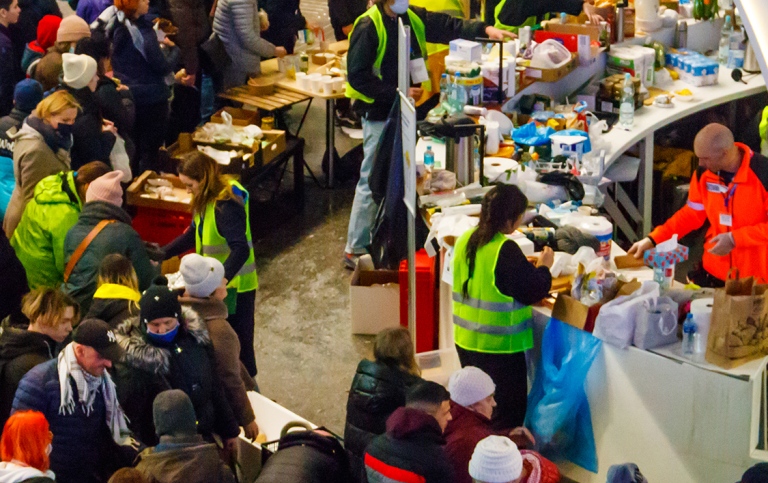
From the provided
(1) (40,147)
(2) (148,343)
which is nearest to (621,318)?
(2) (148,343)

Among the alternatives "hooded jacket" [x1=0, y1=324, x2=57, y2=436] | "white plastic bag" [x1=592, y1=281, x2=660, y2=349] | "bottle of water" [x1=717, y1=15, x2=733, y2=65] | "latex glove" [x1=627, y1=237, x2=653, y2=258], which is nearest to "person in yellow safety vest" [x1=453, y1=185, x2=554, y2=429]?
"white plastic bag" [x1=592, y1=281, x2=660, y2=349]

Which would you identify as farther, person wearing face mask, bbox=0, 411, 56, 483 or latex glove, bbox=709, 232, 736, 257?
latex glove, bbox=709, 232, 736, 257

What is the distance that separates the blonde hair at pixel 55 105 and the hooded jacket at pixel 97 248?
90 cm

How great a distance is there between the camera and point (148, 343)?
4.35 metres

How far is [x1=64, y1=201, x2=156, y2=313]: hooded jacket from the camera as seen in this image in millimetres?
5316

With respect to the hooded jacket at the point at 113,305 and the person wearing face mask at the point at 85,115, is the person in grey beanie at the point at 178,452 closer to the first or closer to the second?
the hooded jacket at the point at 113,305

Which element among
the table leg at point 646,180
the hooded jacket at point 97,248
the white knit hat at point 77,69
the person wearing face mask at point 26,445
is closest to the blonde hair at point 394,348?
the person wearing face mask at point 26,445

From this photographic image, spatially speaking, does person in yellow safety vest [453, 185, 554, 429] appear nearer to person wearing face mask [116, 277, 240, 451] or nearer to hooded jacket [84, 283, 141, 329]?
person wearing face mask [116, 277, 240, 451]

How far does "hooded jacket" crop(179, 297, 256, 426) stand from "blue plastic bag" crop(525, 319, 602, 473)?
1.29 m

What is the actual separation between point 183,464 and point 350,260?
378 centimetres

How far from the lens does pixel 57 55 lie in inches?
273

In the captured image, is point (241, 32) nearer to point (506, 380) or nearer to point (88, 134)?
point (88, 134)

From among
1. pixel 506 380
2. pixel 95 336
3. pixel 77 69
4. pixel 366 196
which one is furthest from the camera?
pixel 366 196

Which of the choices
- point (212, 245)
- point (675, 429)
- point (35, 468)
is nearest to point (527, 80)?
point (212, 245)
